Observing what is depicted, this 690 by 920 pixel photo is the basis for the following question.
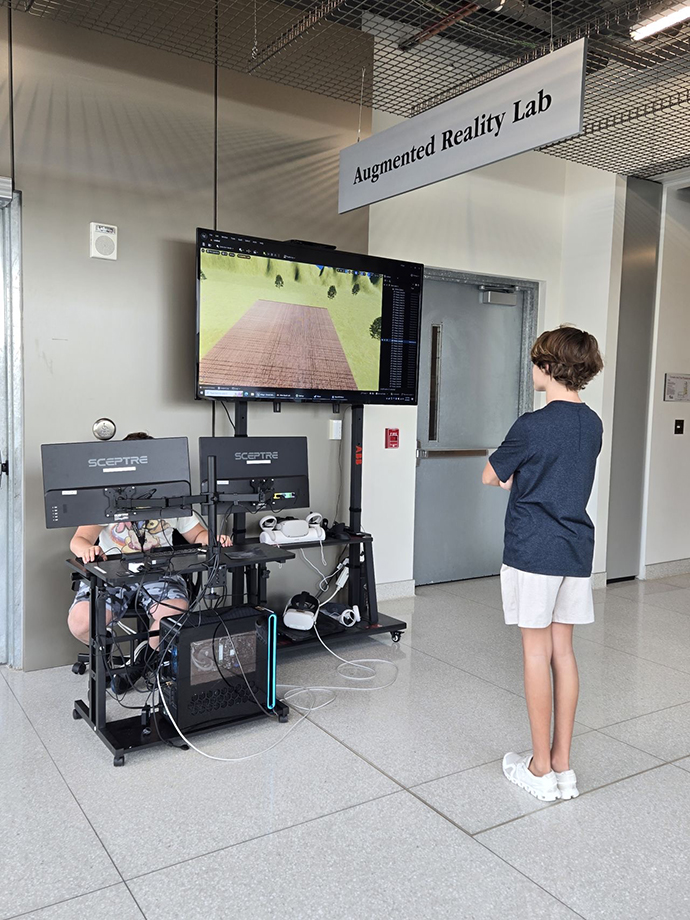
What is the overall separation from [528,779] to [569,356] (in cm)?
142

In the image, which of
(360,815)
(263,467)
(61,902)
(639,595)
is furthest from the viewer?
(639,595)

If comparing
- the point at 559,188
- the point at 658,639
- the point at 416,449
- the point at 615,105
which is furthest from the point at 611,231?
the point at 658,639

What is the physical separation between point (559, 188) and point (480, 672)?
12.4 ft

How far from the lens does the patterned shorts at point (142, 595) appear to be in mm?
3186

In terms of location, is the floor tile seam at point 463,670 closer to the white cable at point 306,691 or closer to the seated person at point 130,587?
the white cable at point 306,691

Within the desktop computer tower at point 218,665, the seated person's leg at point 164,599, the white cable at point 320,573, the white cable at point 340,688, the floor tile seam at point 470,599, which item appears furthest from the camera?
the floor tile seam at point 470,599

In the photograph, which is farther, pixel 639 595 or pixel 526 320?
pixel 526 320

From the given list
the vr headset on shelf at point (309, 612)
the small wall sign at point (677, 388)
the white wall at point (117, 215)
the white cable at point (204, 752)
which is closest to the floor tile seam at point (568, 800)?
the white cable at point (204, 752)

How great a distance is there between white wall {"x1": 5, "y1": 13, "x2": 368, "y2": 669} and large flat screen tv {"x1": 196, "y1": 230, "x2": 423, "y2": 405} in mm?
252

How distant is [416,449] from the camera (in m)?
5.17

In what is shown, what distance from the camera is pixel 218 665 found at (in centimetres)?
A: 293

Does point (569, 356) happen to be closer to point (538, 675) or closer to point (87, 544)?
point (538, 675)

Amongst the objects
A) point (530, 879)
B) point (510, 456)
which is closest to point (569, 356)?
point (510, 456)

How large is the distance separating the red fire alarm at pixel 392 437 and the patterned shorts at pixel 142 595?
200 cm
